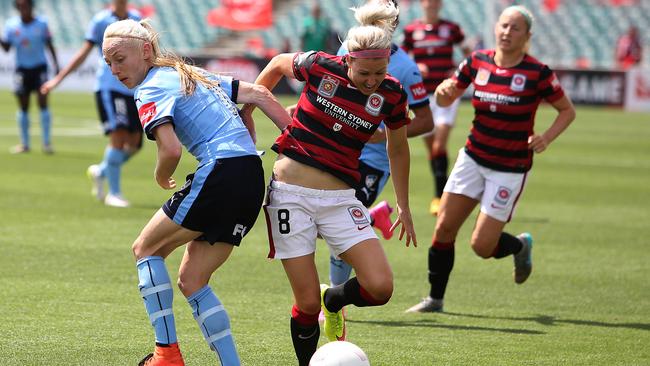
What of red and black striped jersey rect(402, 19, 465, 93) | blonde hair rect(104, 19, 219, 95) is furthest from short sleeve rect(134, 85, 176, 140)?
red and black striped jersey rect(402, 19, 465, 93)

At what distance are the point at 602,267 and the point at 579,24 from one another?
2913cm

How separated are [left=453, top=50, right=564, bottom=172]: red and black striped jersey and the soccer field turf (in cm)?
115

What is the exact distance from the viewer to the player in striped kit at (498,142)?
8094 millimetres

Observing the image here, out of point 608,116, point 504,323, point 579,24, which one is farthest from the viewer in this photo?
point 579,24

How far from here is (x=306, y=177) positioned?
234 inches

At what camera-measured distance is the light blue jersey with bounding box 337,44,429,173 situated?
25.7ft

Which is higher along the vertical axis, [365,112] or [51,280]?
[365,112]

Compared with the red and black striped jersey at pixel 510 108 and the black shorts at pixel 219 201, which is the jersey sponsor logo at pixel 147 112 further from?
the red and black striped jersey at pixel 510 108

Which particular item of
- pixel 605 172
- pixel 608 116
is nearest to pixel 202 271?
pixel 605 172

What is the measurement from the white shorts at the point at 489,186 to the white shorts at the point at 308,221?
92.1 inches

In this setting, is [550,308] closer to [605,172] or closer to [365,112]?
[365,112]

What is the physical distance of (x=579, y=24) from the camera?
37.8 meters

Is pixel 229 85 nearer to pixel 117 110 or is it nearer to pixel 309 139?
pixel 309 139

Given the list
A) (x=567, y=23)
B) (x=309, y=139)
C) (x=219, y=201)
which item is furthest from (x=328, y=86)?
(x=567, y=23)
